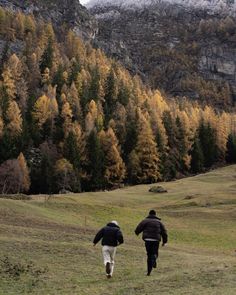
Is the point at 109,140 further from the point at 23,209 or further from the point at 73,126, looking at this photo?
the point at 23,209

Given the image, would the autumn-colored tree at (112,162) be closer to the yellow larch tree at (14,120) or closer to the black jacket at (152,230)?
the yellow larch tree at (14,120)

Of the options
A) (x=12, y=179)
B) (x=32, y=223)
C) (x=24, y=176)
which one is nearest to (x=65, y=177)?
(x=24, y=176)

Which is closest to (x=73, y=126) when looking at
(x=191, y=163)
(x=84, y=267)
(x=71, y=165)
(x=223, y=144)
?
(x=71, y=165)

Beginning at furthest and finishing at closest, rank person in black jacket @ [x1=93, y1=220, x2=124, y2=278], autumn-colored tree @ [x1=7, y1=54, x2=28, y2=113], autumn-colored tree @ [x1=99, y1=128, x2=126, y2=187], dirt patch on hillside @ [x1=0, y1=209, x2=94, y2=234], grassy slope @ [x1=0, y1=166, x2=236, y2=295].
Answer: autumn-colored tree @ [x1=7, y1=54, x2=28, y2=113] → autumn-colored tree @ [x1=99, y1=128, x2=126, y2=187] → dirt patch on hillside @ [x1=0, y1=209, x2=94, y2=234] → person in black jacket @ [x1=93, y1=220, x2=124, y2=278] → grassy slope @ [x1=0, y1=166, x2=236, y2=295]

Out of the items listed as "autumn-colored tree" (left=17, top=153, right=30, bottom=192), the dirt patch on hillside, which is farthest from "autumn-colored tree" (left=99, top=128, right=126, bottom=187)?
the dirt patch on hillside

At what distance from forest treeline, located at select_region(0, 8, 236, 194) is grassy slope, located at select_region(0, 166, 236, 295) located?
37628 millimetres

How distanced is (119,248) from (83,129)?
97.8m

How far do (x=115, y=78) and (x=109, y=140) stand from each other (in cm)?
4827

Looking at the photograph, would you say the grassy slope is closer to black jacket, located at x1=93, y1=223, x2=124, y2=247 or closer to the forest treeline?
black jacket, located at x1=93, y1=223, x2=124, y2=247

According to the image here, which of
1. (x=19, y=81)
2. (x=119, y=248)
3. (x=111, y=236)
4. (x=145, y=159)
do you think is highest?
(x=19, y=81)

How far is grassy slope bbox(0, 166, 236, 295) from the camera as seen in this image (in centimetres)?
2098

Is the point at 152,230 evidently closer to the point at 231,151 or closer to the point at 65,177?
the point at 65,177

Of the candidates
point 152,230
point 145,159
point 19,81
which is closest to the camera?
point 152,230

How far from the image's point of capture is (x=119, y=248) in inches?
1297
